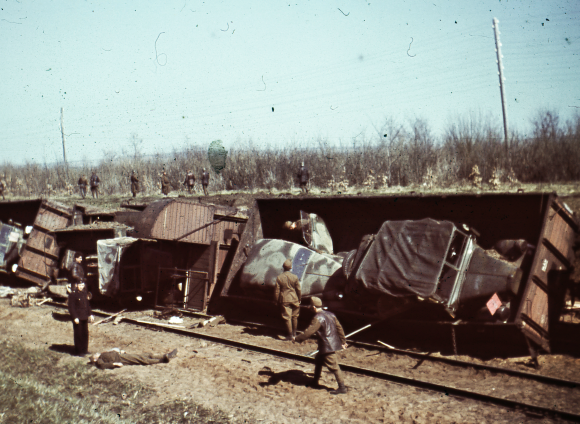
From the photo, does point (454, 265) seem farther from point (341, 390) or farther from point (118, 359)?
point (118, 359)

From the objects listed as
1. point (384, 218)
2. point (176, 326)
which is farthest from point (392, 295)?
point (176, 326)

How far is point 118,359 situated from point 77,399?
173cm

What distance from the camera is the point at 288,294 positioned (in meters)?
11.8

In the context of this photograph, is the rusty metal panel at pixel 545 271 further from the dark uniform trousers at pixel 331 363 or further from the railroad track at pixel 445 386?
the dark uniform trousers at pixel 331 363

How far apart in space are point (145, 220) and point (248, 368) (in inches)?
294

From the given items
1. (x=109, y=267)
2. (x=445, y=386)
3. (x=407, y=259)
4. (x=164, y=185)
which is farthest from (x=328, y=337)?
(x=164, y=185)

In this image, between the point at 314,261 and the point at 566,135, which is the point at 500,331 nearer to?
the point at 314,261

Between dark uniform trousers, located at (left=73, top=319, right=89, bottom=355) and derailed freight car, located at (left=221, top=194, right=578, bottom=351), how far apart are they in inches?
161

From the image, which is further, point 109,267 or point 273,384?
point 109,267

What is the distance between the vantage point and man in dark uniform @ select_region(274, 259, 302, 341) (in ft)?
38.8

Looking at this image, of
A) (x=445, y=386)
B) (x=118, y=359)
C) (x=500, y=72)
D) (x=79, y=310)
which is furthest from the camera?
(x=500, y=72)

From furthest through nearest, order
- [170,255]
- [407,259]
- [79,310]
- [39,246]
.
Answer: [39,246], [170,255], [407,259], [79,310]

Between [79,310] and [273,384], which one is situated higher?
[79,310]

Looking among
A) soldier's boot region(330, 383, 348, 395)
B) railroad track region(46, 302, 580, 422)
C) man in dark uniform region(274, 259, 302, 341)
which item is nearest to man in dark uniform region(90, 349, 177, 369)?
railroad track region(46, 302, 580, 422)
